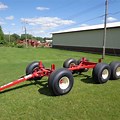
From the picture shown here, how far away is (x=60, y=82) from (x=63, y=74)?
0.90 feet

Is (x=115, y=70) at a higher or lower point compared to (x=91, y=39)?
lower

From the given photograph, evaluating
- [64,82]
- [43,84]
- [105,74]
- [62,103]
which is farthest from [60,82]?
[105,74]

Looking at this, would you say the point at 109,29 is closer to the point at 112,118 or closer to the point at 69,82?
the point at 69,82

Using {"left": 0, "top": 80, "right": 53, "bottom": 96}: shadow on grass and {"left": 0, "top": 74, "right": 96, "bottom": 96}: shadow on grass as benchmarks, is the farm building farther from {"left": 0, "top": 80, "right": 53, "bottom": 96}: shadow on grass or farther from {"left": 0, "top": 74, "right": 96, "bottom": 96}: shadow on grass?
{"left": 0, "top": 80, "right": 53, "bottom": 96}: shadow on grass

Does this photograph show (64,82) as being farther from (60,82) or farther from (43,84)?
(43,84)

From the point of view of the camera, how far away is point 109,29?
31031 millimetres

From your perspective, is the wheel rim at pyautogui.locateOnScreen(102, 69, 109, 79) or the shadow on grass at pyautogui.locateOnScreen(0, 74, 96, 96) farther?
the wheel rim at pyautogui.locateOnScreen(102, 69, 109, 79)

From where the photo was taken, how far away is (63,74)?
675 cm

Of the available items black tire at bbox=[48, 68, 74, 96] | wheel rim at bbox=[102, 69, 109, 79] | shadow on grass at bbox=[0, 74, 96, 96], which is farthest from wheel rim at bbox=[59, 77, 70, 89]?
wheel rim at bbox=[102, 69, 109, 79]

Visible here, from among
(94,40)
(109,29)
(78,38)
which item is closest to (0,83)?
(109,29)

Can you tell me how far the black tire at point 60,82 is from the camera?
6.48 m

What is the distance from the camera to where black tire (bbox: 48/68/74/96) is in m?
6.48

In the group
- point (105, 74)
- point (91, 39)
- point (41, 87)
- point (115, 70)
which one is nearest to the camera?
point (41, 87)

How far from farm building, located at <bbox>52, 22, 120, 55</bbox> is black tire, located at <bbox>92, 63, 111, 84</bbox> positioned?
21.1 meters
